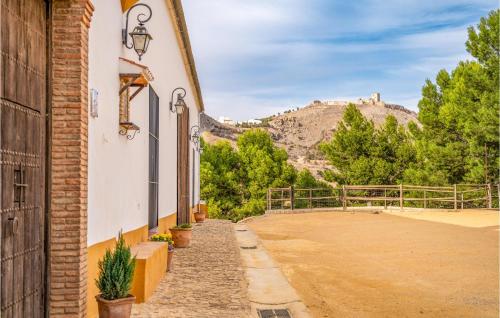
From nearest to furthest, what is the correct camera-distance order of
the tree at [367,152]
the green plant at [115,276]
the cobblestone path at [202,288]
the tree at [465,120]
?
1. the green plant at [115,276]
2. the cobblestone path at [202,288]
3. the tree at [465,120]
4. the tree at [367,152]

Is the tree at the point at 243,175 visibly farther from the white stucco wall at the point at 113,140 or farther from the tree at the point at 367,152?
the white stucco wall at the point at 113,140

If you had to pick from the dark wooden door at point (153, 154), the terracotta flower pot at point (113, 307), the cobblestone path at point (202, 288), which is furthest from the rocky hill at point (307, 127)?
the terracotta flower pot at point (113, 307)

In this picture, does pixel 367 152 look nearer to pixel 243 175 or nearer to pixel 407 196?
pixel 407 196

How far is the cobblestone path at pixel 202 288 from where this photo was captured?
5.65 m

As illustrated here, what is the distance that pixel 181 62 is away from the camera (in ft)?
50.4

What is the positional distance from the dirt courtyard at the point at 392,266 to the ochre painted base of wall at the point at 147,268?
6.52 ft

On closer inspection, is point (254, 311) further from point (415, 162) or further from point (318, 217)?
point (415, 162)

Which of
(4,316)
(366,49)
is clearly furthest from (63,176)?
(366,49)

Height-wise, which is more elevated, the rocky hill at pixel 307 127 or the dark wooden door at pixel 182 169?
the rocky hill at pixel 307 127

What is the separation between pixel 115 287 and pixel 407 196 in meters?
27.1

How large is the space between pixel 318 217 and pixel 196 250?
1171 cm

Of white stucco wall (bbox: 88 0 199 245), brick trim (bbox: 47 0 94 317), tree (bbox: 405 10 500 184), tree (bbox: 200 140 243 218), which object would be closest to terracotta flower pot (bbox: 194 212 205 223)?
white stucco wall (bbox: 88 0 199 245)

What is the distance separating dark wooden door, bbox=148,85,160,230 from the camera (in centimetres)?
1002

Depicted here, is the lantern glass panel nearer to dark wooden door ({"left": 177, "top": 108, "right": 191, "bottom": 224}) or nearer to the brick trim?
the brick trim
